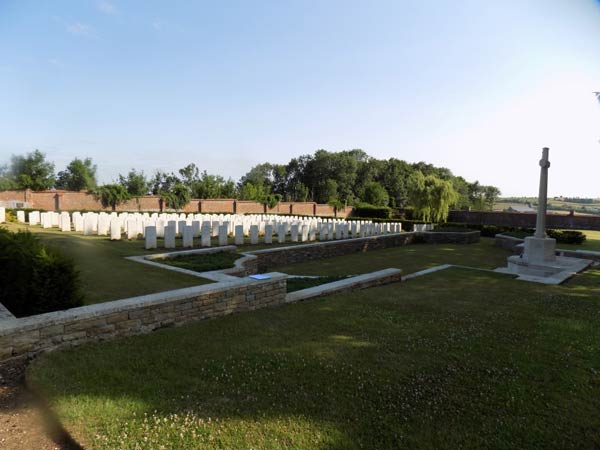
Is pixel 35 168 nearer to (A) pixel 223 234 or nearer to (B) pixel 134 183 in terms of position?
(B) pixel 134 183

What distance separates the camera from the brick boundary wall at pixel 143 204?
26.0 m

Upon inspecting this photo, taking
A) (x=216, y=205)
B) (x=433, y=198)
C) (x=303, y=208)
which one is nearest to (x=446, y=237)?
(x=433, y=198)

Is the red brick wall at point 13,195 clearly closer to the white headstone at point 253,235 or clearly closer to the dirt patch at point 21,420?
the white headstone at point 253,235

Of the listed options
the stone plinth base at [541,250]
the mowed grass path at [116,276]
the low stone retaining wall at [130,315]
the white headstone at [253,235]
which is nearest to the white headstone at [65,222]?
the mowed grass path at [116,276]

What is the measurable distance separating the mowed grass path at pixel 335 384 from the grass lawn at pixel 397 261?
5406mm

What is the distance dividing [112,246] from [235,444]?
852 centimetres

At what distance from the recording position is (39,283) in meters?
4.18

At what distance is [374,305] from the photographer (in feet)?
18.9

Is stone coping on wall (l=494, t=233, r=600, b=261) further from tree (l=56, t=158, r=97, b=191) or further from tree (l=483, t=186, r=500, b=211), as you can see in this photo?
tree (l=483, t=186, r=500, b=211)

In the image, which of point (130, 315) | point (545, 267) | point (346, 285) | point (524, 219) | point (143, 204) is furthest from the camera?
point (524, 219)

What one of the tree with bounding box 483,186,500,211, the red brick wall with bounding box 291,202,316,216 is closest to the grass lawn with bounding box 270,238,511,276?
the red brick wall with bounding box 291,202,316,216

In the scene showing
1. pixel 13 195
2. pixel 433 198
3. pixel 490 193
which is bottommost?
pixel 13 195

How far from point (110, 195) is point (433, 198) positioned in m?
24.5

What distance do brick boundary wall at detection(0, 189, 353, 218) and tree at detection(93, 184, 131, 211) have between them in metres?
0.31
